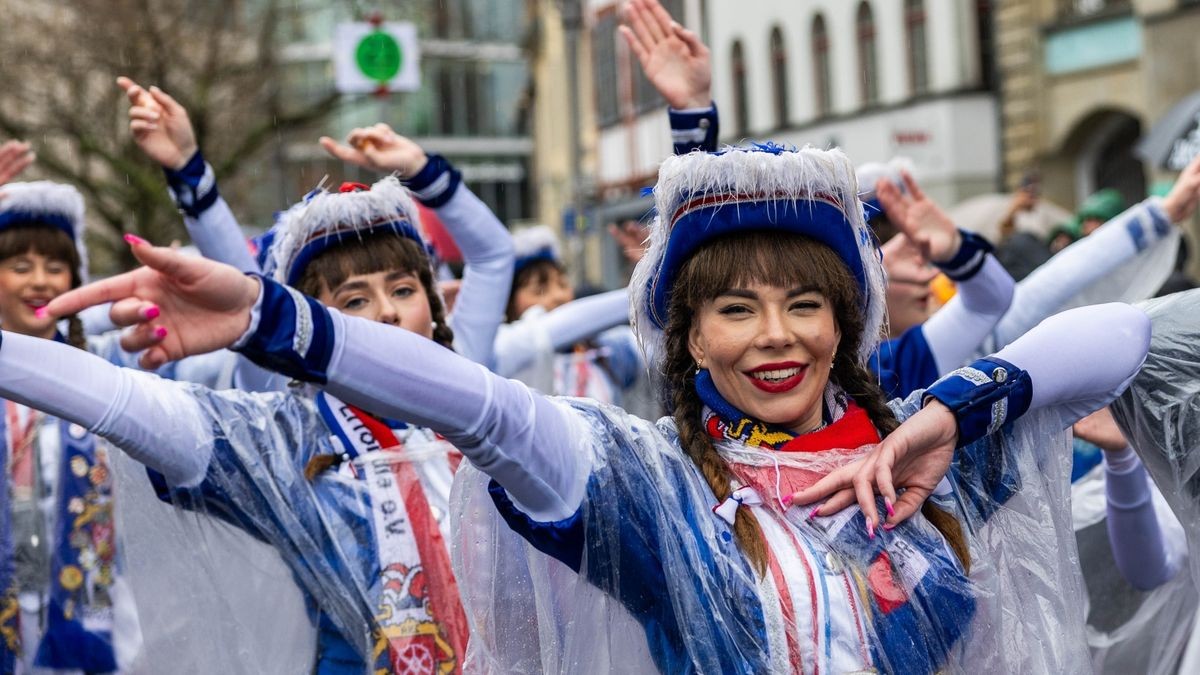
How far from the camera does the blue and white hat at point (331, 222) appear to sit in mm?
3771

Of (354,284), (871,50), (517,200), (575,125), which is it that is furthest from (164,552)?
(517,200)

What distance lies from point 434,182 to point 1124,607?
2.09 metres

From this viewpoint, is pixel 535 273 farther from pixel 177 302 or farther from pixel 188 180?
pixel 177 302

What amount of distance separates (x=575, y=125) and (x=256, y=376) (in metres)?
15.9

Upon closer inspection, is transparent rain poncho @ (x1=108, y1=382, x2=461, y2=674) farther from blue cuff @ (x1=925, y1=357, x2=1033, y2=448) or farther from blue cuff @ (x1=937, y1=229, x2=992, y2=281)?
blue cuff @ (x1=937, y1=229, x2=992, y2=281)

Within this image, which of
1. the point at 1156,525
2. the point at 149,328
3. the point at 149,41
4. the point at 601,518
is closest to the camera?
the point at 149,328

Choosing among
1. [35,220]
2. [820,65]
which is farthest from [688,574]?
[820,65]

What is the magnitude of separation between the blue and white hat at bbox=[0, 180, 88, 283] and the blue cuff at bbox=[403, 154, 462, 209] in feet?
3.60

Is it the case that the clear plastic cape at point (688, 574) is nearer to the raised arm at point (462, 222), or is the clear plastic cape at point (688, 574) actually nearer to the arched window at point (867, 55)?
the raised arm at point (462, 222)

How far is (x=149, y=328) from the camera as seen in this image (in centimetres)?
218

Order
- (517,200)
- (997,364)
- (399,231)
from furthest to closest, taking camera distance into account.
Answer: (517,200), (399,231), (997,364)

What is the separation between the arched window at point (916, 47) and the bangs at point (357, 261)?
20.6m

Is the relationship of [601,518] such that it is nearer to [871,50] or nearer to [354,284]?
[354,284]

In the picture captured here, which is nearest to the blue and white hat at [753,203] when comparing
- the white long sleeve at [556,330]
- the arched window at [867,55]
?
the white long sleeve at [556,330]
